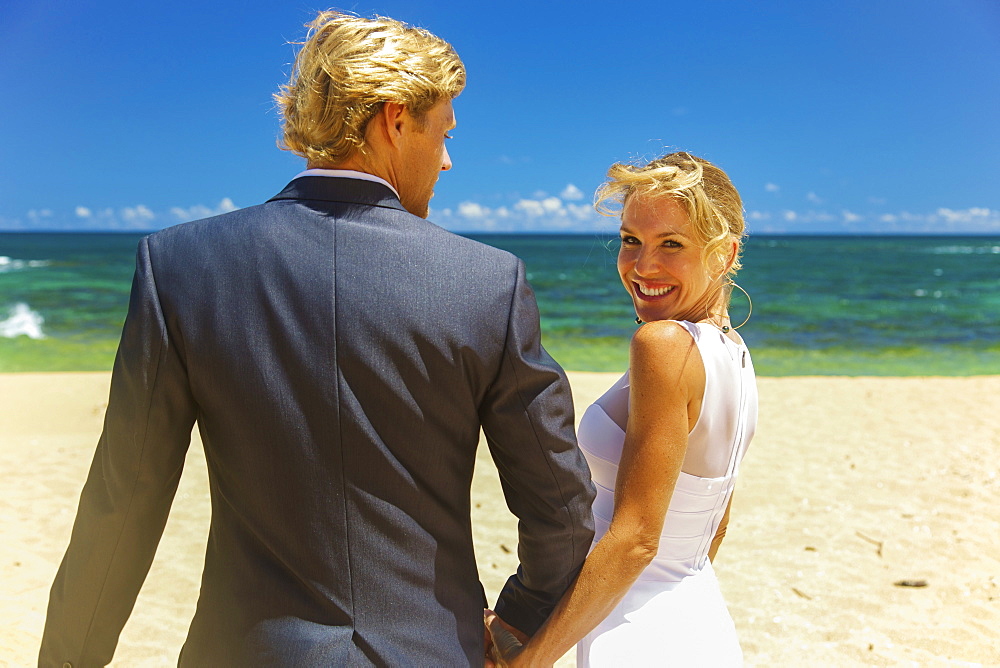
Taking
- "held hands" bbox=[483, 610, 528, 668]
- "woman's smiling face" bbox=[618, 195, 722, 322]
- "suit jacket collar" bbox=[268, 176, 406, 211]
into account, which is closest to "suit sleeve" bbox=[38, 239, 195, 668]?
"suit jacket collar" bbox=[268, 176, 406, 211]

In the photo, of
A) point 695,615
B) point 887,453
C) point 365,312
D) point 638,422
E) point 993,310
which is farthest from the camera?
point 993,310

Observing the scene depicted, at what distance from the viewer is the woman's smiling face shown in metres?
1.88

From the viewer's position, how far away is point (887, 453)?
24.8ft

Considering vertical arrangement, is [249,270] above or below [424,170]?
below

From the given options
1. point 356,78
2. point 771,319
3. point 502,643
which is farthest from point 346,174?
point 771,319

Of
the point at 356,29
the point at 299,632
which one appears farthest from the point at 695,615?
the point at 356,29

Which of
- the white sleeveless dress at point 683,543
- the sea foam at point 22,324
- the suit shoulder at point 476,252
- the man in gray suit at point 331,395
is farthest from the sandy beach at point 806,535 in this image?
the sea foam at point 22,324

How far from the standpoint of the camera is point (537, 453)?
138cm

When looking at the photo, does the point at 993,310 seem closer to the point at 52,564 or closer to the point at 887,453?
the point at 887,453

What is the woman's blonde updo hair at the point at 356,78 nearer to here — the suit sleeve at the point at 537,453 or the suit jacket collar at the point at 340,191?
the suit jacket collar at the point at 340,191

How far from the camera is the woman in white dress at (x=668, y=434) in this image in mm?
1692

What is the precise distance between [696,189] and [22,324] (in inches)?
Answer: 846

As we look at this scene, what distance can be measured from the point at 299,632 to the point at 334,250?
649 mm

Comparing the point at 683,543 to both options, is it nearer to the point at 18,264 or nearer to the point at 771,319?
the point at 771,319
